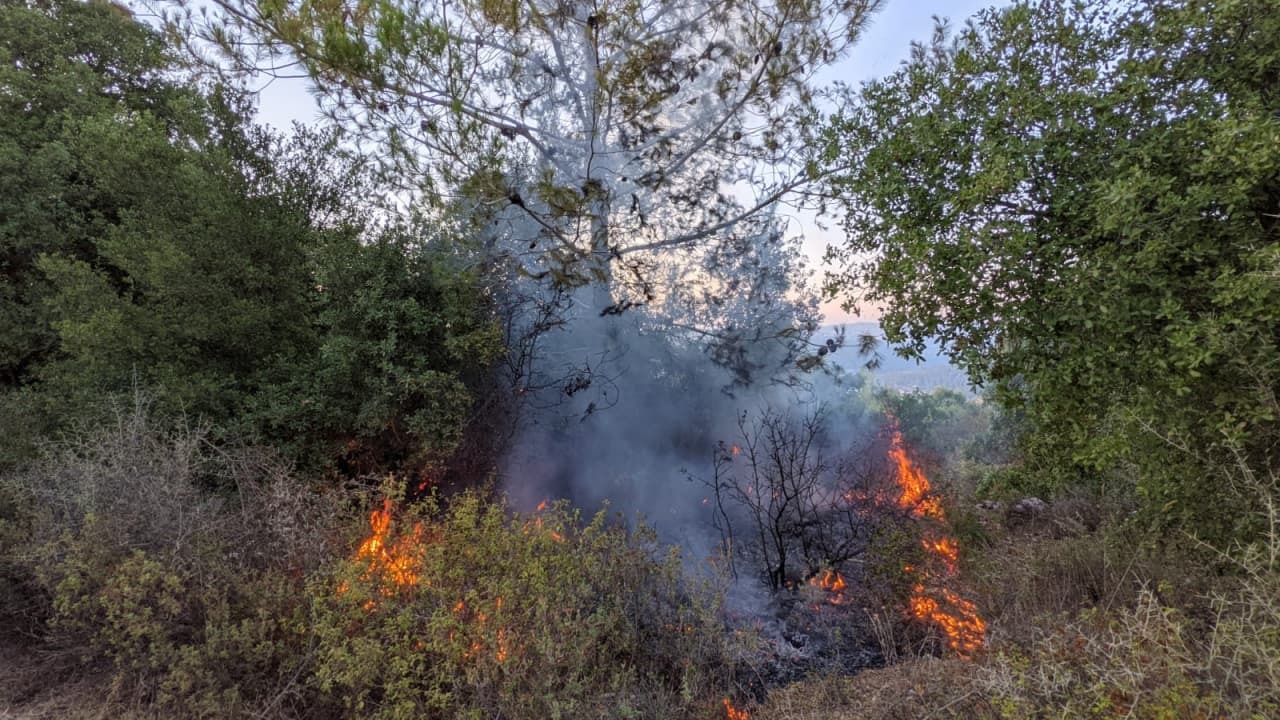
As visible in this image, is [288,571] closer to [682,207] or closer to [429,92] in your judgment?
[429,92]

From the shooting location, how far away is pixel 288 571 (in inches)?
171

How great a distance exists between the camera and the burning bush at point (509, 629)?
348cm

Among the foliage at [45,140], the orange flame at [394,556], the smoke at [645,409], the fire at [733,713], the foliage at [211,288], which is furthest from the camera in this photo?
the smoke at [645,409]

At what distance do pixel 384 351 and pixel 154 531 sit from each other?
3.13 m

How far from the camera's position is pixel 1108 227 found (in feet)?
9.86

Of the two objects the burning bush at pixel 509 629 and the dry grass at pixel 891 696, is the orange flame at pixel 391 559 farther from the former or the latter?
the dry grass at pixel 891 696

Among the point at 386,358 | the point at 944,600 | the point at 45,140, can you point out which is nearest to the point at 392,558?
the point at 386,358

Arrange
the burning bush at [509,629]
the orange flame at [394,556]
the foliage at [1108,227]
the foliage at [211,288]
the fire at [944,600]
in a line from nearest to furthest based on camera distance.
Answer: the foliage at [1108,227]
the burning bush at [509,629]
the orange flame at [394,556]
the fire at [944,600]
the foliage at [211,288]

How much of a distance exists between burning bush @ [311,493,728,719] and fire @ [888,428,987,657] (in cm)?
233

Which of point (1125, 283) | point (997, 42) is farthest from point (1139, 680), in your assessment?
point (997, 42)

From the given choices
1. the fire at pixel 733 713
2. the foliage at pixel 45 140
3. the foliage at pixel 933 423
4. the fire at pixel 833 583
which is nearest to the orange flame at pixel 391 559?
the fire at pixel 733 713

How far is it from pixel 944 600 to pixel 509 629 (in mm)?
4717

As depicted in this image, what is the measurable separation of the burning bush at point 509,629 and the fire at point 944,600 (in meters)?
2.33

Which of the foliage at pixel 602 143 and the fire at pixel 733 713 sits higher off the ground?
the foliage at pixel 602 143
